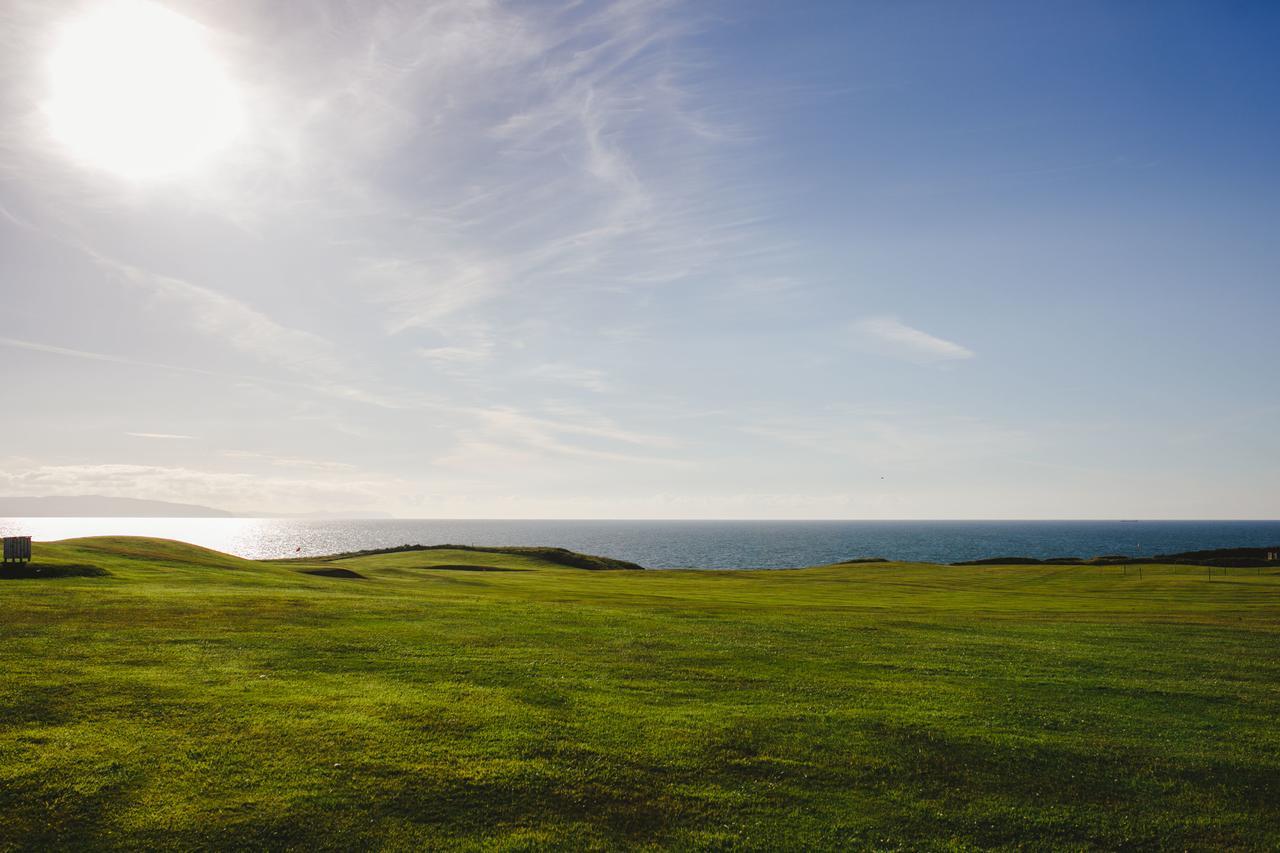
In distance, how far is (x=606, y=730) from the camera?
19469mm

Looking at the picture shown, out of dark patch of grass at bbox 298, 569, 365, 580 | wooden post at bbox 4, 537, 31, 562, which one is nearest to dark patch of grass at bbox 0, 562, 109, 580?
wooden post at bbox 4, 537, 31, 562

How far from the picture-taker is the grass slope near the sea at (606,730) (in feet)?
48.9

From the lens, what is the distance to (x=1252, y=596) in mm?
53750

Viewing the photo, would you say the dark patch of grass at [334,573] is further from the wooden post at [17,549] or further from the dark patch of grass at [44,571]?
the wooden post at [17,549]

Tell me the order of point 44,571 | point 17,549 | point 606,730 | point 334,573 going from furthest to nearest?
point 334,573 → point 17,549 → point 44,571 → point 606,730

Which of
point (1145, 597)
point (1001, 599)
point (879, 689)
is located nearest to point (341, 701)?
point (879, 689)

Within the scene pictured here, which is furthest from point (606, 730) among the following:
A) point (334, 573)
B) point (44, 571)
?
point (334, 573)

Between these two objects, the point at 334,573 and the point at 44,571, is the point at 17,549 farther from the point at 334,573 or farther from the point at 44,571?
the point at 334,573

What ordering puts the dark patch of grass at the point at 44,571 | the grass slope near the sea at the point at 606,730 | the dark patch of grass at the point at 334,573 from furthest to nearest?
the dark patch of grass at the point at 334,573, the dark patch of grass at the point at 44,571, the grass slope near the sea at the point at 606,730

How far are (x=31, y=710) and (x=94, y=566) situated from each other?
3401 cm

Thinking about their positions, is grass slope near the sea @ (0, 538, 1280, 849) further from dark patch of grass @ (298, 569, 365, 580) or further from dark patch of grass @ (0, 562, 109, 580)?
dark patch of grass @ (298, 569, 365, 580)

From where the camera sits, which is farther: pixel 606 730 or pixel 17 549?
pixel 17 549

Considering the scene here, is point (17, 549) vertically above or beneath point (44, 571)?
above

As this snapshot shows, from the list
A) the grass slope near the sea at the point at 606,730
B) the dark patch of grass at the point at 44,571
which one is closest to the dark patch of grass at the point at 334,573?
the dark patch of grass at the point at 44,571
